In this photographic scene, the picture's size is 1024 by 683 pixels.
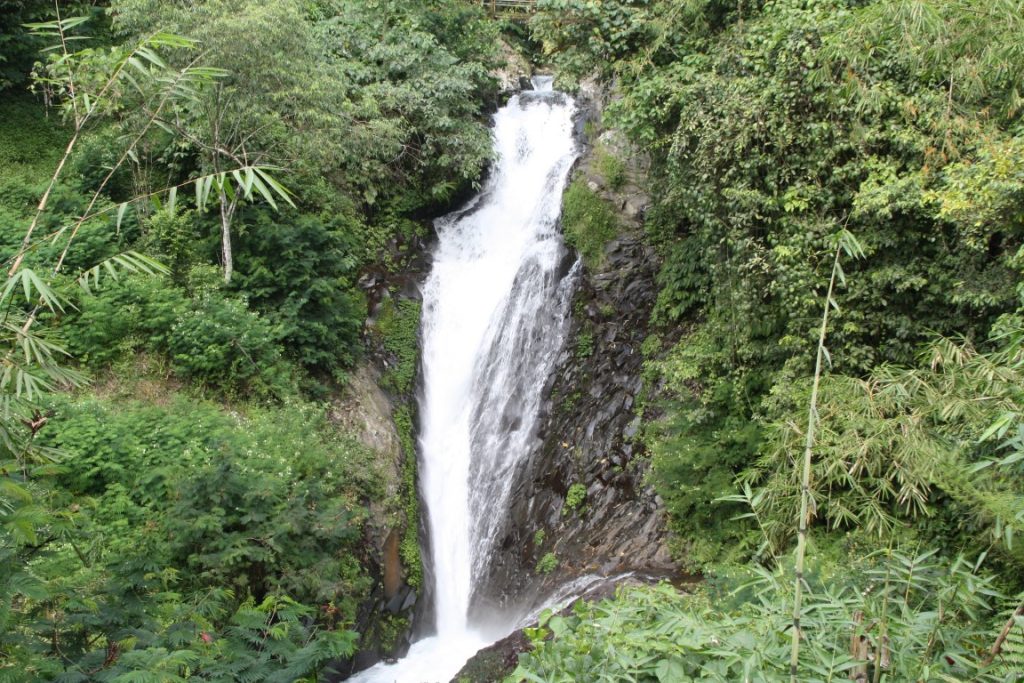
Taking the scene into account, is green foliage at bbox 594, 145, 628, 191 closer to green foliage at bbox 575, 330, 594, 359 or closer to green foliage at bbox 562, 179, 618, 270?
green foliage at bbox 562, 179, 618, 270

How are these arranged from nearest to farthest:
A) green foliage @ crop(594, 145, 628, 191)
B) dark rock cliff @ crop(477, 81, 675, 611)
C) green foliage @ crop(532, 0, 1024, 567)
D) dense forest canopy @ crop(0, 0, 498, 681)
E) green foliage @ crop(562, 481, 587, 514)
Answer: dense forest canopy @ crop(0, 0, 498, 681)
green foliage @ crop(532, 0, 1024, 567)
dark rock cliff @ crop(477, 81, 675, 611)
green foliage @ crop(562, 481, 587, 514)
green foliage @ crop(594, 145, 628, 191)

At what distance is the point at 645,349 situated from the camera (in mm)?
10867

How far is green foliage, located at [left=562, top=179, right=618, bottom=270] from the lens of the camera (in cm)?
1247

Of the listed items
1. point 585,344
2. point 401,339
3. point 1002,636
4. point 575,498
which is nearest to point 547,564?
point 575,498

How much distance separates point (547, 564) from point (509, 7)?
639 inches

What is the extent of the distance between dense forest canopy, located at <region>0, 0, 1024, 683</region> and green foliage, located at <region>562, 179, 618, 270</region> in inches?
2.3

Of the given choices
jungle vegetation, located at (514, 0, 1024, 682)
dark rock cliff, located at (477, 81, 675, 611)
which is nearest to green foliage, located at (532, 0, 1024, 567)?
jungle vegetation, located at (514, 0, 1024, 682)

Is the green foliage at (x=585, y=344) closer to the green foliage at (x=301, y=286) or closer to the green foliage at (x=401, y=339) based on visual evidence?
the green foliage at (x=401, y=339)

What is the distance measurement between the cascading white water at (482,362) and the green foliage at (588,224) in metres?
0.30

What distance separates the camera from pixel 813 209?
788 centimetres

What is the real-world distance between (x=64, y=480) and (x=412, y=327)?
5.91 metres

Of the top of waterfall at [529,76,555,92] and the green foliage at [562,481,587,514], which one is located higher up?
the top of waterfall at [529,76,555,92]

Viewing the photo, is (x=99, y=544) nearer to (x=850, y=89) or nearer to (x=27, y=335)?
(x=27, y=335)

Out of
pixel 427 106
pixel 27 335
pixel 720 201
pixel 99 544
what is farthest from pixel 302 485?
pixel 427 106
